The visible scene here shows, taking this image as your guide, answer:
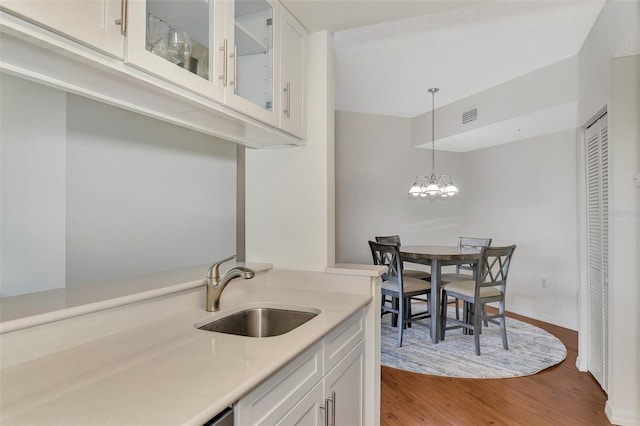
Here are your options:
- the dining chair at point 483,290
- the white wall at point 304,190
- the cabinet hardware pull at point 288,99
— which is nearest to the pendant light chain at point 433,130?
the dining chair at point 483,290

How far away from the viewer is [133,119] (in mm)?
2420

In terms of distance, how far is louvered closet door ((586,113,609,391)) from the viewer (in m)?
2.51

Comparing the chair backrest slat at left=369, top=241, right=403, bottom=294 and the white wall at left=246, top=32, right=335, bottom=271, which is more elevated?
the white wall at left=246, top=32, right=335, bottom=271

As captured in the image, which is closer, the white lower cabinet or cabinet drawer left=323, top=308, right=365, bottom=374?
the white lower cabinet

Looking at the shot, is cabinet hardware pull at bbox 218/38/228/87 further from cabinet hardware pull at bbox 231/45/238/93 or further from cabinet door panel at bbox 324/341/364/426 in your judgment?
cabinet door panel at bbox 324/341/364/426

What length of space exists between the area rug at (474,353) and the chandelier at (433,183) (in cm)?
159

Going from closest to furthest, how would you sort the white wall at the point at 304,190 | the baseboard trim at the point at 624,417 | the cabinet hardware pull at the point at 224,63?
the cabinet hardware pull at the point at 224,63
the white wall at the point at 304,190
the baseboard trim at the point at 624,417

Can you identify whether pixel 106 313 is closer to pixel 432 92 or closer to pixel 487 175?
pixel 432 92

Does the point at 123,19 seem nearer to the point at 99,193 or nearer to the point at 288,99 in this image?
the point at 288,99

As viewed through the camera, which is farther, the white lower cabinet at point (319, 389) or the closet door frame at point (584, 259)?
the closet door frame at point (584, 259)

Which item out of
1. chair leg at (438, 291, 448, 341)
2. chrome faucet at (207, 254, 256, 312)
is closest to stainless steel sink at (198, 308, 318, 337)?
chrome faucet at (207, 254, 256, 312)

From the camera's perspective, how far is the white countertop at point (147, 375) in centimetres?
78

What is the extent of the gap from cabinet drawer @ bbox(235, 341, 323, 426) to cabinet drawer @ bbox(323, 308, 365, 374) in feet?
0.23

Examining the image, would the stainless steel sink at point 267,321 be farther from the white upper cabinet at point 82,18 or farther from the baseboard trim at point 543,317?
the baseboard trim at point 543,317
